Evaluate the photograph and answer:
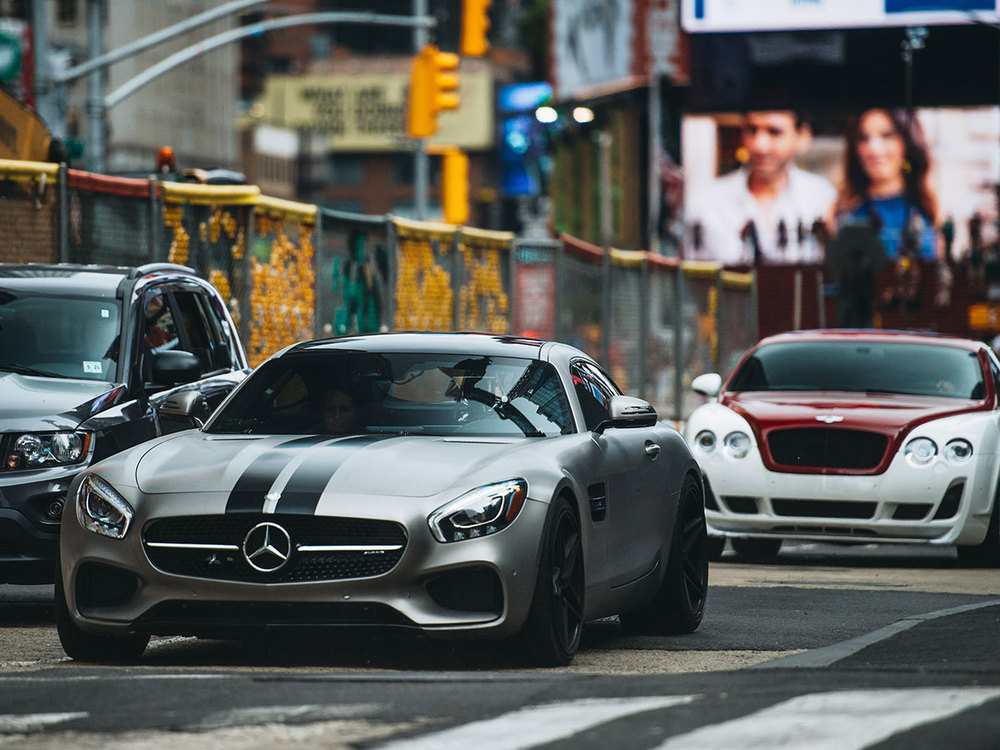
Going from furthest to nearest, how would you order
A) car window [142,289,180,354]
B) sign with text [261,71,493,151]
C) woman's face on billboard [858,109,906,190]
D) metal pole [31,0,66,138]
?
1. sign with text [261,71,493,151]
2. woman's face on billboard [858,109,906,190]
3. metal pole [31,0,66,138]
4. car window [142,289,180,354]

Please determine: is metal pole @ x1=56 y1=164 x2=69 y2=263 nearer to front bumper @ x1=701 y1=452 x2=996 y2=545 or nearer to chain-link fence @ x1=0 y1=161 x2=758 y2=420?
chain-link fence @ x1=0 y1=161 x2=758 y2=420

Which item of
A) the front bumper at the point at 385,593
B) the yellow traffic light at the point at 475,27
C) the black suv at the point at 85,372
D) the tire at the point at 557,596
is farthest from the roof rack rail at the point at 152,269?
the yellow traffic light at the point at 475,27

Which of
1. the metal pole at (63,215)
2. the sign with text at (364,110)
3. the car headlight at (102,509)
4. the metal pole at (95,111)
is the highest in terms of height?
the sign with text at (364,110)

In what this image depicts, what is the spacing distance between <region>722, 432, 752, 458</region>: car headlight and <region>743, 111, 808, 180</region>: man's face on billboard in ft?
198

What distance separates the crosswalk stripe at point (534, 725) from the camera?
600 centimetres

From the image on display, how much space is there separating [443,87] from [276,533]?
77.5ft

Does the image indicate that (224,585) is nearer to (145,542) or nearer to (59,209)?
(145,542)

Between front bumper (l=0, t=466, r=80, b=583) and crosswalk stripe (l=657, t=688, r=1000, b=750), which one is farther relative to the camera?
front bumper (l=0, t=466, r=80, b=583)

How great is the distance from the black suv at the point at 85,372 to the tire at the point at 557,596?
2.01 meters

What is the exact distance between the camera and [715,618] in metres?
10.7

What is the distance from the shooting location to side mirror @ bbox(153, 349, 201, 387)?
35.3ft

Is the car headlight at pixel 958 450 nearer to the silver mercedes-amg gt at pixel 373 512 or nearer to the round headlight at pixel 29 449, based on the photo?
the silver mercedes-amg gt at pixel 373 512

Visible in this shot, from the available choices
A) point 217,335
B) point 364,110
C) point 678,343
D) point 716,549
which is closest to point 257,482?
point 217,335

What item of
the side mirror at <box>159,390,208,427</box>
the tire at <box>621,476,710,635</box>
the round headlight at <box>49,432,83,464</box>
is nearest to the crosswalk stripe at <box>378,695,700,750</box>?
the tire at <box>621,476,710,635</box>
